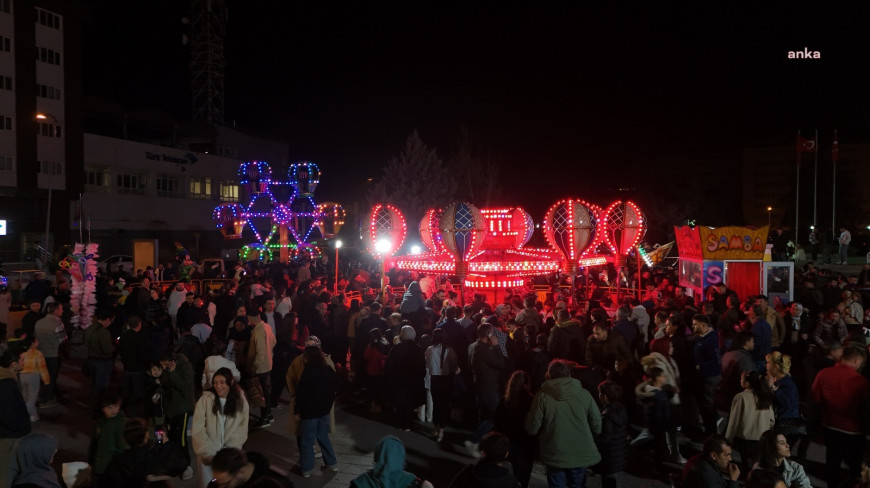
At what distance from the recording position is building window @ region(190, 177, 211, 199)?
135 ft

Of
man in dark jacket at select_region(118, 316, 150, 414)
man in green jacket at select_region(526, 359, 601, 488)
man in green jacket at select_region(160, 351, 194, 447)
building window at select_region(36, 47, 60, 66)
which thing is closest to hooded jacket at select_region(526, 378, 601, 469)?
man in green jacket at select_region(526, 359, 601, 488)

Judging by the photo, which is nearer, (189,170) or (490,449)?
(490,449)

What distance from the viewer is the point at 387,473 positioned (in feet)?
12.7

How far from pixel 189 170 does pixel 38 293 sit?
91.8 feet

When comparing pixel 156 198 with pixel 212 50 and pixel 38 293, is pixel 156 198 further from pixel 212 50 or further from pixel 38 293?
pixel 38 293

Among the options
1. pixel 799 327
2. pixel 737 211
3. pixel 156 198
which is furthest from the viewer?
pixel 737 211

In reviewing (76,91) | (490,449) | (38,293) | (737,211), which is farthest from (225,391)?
(737,211)

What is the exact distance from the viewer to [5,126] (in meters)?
30.6

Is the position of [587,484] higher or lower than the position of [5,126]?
lower

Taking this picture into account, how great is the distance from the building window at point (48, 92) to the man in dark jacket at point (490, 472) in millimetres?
36211

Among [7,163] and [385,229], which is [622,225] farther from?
[7,163]

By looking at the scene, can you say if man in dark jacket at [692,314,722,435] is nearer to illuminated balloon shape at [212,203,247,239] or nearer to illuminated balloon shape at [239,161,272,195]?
illuminated balloon shape at [212,203,247,239]

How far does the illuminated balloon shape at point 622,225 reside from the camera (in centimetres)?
1552

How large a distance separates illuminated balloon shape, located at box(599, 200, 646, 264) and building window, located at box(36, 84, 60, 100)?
3054cm
